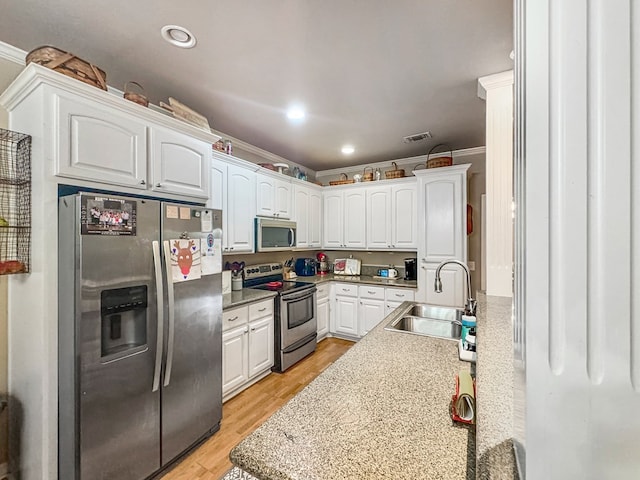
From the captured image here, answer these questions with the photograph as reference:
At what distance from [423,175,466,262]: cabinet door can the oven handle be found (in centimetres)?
148

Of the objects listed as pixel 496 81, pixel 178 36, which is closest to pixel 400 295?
pixel 496 81

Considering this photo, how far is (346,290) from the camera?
394cm

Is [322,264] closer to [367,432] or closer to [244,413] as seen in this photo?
[244,413]

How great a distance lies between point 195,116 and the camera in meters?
2.14

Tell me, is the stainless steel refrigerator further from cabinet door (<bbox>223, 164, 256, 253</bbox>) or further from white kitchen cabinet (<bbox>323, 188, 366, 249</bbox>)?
white kitchen cabinet (<bbox>323, 188, 366, 249</bbox>)

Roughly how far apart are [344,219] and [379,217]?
1.80 feet

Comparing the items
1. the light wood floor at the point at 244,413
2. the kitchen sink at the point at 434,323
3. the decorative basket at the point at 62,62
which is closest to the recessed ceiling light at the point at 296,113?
the decorative basket at the point at 62,62

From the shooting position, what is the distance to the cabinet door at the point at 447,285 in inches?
130

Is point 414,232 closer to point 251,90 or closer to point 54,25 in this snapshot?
point 251,90

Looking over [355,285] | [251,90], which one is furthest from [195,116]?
[355,285]

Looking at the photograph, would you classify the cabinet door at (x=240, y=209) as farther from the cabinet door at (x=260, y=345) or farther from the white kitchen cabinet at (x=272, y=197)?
the cabinet door at (x=260, y=345)

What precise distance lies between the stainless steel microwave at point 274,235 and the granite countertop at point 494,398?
2.30m

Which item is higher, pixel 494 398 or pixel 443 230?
pixel 443 230

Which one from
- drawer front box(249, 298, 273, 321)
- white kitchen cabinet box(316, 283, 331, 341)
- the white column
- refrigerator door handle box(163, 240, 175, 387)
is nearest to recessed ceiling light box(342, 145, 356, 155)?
the white column
